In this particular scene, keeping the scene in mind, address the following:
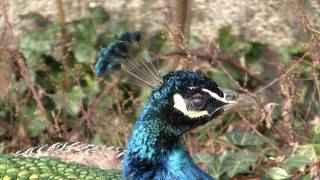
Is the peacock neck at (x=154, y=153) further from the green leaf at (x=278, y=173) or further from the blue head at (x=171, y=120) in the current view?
the green leaf at (x=278, y=173)

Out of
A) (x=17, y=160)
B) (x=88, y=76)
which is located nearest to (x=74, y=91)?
(x=88, y=76)

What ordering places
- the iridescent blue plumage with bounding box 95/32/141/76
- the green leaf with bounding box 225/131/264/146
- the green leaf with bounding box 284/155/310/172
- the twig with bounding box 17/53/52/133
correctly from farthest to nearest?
1. the twig with bounding box 17/53/52/133
2. the green leaf with bounding box 225/131/264/146
3. the green leaf with bounding box 284/155/310/172
4. the iridescent blue plumage with bounding box 95/32/141/76

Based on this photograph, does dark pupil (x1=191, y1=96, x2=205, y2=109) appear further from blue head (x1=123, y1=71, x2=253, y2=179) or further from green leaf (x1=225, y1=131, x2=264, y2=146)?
green leaf (x1=225, y1=131, x2=264, y2=146)

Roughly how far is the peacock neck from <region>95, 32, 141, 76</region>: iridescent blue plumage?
19cm

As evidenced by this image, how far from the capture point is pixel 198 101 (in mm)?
1979

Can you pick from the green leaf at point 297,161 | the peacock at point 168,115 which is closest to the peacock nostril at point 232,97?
the peacock at point 168,115

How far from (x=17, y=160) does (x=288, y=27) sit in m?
1.49

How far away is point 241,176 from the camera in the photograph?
273 centimetres

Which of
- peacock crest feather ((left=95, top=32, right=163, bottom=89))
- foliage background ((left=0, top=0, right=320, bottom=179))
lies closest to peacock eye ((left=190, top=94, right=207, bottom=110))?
peacock crest feather ((left=95, top=32, right=163, bottom=89))

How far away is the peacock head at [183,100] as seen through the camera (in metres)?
1.97

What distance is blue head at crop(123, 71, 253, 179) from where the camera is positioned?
1.97m

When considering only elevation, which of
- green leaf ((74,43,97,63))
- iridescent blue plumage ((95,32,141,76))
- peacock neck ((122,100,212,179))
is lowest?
peacock neck ((122,100,212,179))

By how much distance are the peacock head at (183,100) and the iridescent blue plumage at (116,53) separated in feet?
0.53

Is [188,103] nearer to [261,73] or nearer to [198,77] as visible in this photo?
[198,77]
